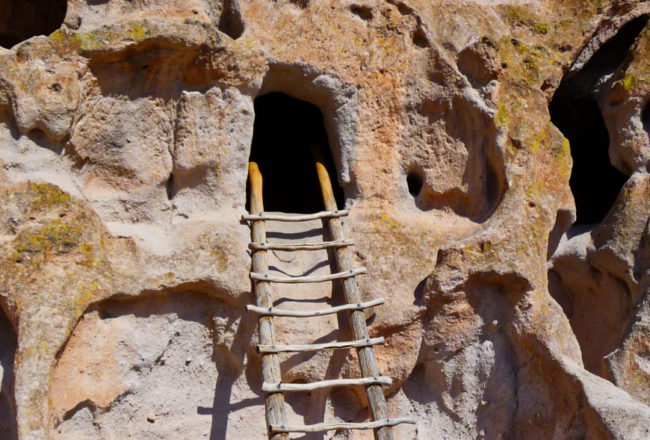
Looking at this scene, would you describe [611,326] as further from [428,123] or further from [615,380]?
[428,123]

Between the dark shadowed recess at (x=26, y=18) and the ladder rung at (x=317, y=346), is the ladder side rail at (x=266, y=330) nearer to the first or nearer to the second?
the ladder rung at (x=317, y=346)

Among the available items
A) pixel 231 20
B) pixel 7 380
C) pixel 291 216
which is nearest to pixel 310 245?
pixel 291 216

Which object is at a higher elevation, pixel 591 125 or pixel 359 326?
pixel 591 125

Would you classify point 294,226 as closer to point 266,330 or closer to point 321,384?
point 266,330

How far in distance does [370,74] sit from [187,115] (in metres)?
1.01

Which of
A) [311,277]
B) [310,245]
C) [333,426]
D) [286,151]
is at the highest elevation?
[286,151]

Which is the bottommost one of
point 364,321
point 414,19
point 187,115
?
point 364,321

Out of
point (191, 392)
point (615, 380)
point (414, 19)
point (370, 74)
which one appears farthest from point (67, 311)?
point (615, 380)

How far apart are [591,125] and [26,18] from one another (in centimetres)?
361

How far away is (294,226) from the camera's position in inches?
201

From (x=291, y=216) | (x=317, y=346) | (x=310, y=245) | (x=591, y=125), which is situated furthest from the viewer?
(x=591, y=125)

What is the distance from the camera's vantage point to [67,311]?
4.18 meters

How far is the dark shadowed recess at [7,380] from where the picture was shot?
4094 millimetres

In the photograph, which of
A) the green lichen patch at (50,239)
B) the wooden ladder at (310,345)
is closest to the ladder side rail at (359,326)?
the wooden ladder at (310,345)
